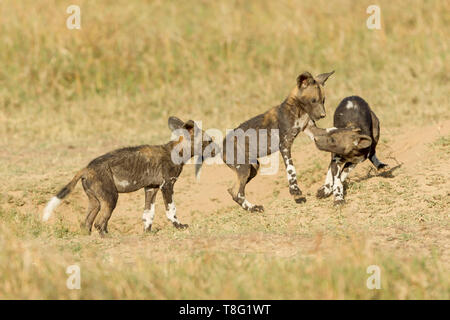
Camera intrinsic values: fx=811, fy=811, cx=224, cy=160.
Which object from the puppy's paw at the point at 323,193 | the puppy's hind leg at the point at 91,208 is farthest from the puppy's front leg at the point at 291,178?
the puppy's hind leg at the point at 91,208

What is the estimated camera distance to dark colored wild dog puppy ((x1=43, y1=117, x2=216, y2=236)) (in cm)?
863

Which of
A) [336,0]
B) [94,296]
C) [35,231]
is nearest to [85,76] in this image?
[336,0]

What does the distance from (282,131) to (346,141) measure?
84 centimetres

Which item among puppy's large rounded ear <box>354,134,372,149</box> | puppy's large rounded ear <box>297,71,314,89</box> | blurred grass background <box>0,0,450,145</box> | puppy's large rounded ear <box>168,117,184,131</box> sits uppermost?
blurred grass background <box>0,0,450,145</box>

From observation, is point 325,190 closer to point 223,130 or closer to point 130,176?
point 130,176

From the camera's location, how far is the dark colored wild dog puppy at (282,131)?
9781 millimetres

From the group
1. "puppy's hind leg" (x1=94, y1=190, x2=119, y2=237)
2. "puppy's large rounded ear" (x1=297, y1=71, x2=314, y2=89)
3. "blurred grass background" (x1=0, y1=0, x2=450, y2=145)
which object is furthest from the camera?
"blurred grass background" (x1=0, y1=0, x2=450, y2=145)

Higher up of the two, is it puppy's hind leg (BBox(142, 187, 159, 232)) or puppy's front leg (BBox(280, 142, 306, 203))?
puppy's front leg (BBox(280, 142, 306, 203))

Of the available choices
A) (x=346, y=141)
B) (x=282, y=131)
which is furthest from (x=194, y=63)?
(x=346, y=141)

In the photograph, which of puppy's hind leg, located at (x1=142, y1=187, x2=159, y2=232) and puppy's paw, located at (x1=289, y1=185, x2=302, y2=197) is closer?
puppy's hind leg, located at (x1=142, y1=187, x2=159, y2=232)

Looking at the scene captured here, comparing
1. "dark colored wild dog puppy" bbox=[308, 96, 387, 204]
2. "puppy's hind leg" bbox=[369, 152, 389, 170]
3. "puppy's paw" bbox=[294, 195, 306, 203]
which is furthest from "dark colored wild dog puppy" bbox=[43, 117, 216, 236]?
"puppy's hind leg" bbox=[369, 152, 389, 170]

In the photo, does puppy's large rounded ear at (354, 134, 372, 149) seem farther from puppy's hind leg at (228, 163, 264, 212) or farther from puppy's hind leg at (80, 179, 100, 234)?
puppy's hind leg at (80, 179, 100, 234)

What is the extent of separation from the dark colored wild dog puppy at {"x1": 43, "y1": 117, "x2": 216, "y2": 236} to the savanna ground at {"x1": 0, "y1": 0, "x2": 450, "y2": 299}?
29 centimetres

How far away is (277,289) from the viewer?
20.4 ft
